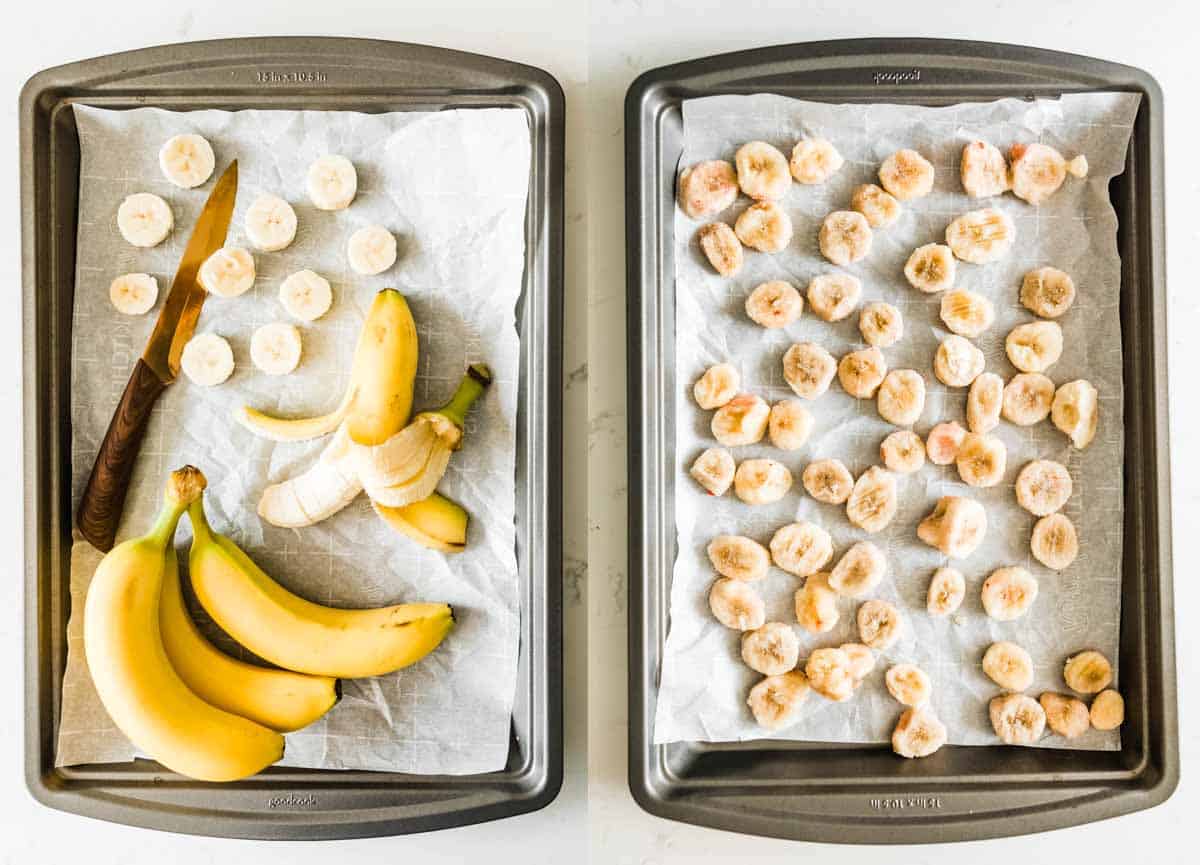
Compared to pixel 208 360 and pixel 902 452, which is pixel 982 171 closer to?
pixel 902 452

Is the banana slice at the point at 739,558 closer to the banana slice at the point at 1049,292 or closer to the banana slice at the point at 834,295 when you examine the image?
the banana slice at the point at 834,295

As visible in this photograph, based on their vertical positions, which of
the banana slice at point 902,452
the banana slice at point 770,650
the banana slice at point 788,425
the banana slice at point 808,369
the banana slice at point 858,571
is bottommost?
the banana slice at point 770,650

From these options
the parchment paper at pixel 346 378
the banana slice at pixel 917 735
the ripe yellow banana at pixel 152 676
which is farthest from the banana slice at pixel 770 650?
the ripe yellow banana at pixel 152 676

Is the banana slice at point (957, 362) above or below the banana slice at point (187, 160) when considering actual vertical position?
below

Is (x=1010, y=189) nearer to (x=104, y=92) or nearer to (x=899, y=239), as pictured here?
(x=899, y=239)

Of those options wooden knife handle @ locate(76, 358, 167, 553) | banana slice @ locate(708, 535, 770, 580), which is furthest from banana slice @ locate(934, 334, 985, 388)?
wooden knife handle @ locate(76, 358, 167, 553)

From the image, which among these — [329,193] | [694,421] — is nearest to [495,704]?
[694,421]

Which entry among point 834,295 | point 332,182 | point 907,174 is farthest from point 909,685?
point 332,182
